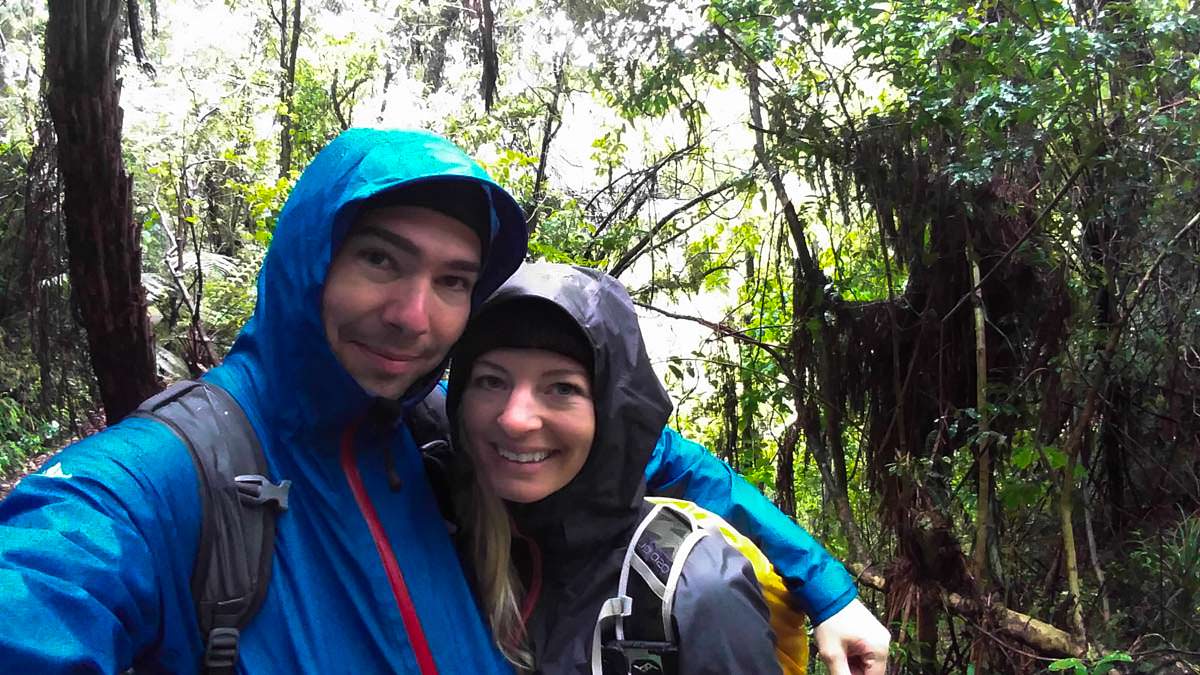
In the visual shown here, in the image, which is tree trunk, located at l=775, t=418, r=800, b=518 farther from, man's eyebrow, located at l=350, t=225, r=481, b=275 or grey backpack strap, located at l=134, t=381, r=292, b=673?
grey backpack strap, located at l=134, t=381, r=292, b=673

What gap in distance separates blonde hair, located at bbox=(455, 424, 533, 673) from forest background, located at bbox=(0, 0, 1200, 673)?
2.29 meters

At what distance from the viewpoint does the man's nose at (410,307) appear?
1.26 meters

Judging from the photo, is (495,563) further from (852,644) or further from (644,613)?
(852,644)

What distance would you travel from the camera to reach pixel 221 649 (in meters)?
0.97

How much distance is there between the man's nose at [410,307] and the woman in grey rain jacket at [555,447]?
0.18 meters

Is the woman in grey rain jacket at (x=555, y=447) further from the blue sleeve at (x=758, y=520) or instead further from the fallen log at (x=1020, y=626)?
the fallen log at (x=1020, y=626)

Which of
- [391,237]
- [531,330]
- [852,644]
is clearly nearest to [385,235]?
[391,237]

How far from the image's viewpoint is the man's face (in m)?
1.25

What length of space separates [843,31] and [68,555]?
11.2 ft

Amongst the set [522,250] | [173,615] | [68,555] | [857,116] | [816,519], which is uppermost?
[857,116]

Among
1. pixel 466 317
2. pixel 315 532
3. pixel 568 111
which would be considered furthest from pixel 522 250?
pixel 568 111

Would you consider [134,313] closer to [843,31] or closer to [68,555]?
[68,555]

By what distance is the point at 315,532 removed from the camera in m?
1.16

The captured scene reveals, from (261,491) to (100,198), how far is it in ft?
8.15
